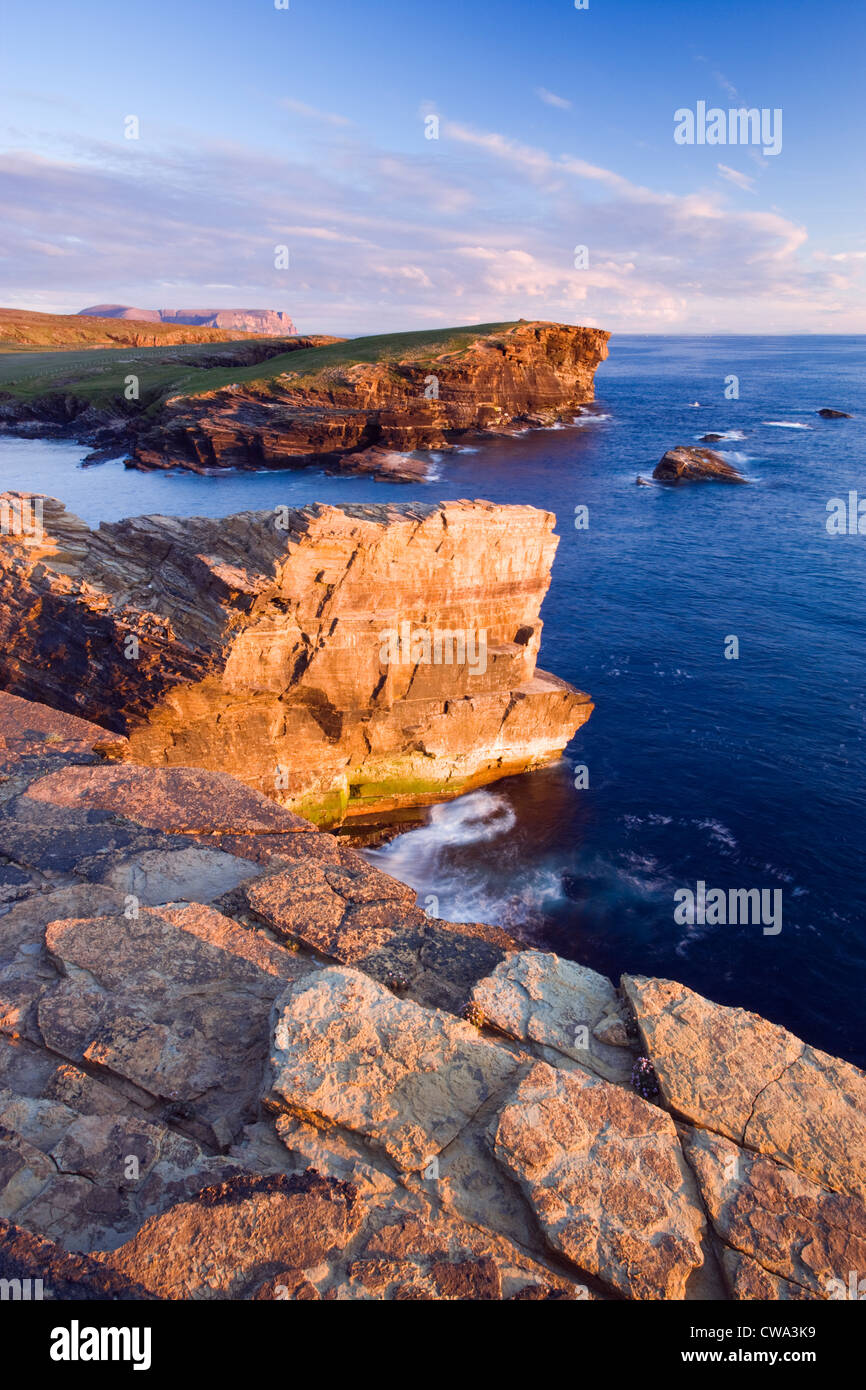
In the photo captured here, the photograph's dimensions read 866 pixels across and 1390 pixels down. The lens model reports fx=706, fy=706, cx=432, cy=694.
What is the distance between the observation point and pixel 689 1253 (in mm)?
6707

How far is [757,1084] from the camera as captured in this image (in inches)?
340

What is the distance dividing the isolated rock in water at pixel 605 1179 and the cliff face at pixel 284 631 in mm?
16666

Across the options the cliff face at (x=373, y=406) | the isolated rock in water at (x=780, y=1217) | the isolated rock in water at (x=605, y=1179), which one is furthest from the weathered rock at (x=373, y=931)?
the cliff face at (x=373, y=406)

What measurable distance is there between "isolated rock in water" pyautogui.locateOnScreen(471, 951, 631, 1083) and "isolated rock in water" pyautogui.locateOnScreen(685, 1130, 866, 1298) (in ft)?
5.01

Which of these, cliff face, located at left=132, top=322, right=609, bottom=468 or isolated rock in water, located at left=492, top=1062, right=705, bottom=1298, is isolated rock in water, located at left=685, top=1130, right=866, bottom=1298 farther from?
cliff face, located at left=132, top=322, right=609, bottom=468

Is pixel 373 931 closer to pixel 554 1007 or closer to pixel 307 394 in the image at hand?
pixel 554 1007

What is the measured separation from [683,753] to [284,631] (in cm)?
1991

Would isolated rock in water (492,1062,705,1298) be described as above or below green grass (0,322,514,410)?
below

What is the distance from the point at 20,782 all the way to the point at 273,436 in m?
81.2

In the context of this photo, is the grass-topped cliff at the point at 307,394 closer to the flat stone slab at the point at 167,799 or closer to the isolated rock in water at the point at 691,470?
the isolated rock in water at the point at 691,470

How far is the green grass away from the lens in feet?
328

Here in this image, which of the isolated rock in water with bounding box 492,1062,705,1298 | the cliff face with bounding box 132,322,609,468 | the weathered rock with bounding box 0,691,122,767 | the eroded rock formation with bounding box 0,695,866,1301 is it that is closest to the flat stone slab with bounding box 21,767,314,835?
the weathered rock with bounding box 0,691,122,767

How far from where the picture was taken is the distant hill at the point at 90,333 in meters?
152

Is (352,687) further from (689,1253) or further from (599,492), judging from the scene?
(599,492)
